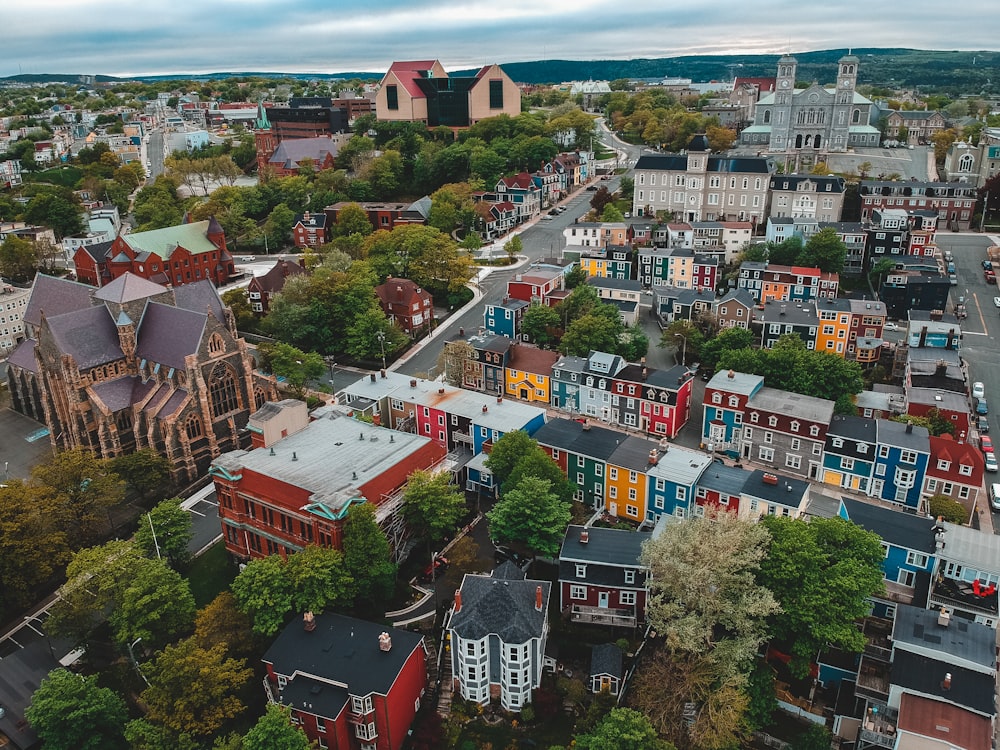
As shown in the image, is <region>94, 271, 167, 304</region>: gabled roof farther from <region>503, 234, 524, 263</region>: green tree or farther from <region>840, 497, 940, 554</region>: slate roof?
<region>840, 497, 940, 554</region>: slate roof

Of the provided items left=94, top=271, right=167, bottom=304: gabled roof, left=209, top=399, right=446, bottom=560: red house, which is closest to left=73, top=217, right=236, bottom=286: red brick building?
left=94, top=271, right=167, bottom=304: gabled roof

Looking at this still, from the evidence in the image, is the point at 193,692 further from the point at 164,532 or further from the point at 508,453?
the point at 508,453

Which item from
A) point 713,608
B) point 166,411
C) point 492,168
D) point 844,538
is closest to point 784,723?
point 713,608

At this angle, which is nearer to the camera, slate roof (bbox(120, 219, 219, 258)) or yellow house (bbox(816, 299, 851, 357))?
yellow house (bbox(816, 299, 851, 357))

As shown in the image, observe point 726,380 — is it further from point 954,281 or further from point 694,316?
point 954,281

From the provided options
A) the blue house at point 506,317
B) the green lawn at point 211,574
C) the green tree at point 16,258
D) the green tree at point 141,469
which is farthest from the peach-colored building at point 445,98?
the green lawn at point 211,574

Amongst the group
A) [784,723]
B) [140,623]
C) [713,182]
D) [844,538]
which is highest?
[713,182]

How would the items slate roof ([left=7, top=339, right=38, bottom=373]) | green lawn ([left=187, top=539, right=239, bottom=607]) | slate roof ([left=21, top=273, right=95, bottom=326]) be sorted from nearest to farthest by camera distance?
green lawn ([left=187, top=539, right=239, bottom=607])
slate roof ([left=21, top=273, right=95, bottom=326])
slate roof ([left=7, top=339, right=38, bottom=373])
